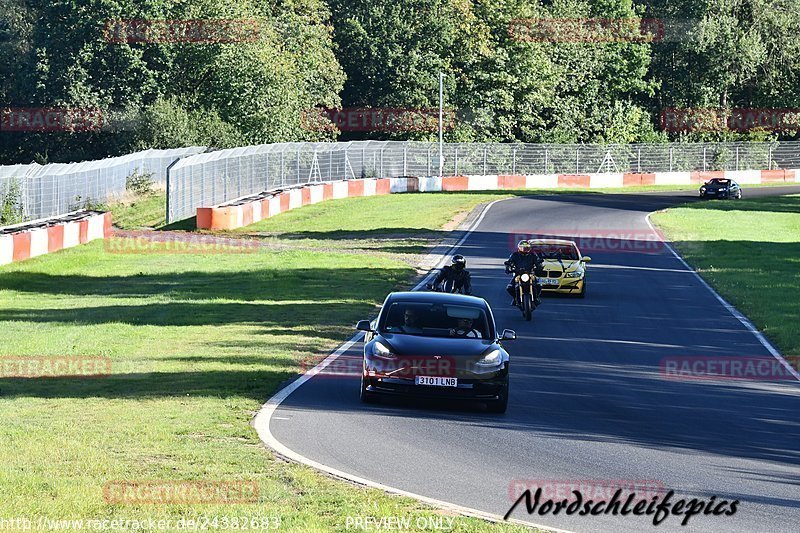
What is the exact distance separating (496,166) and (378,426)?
223ft

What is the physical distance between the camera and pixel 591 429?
46.0 ft

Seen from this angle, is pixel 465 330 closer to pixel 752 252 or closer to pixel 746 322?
pixel 746 322

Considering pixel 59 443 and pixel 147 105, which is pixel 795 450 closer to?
pixel 59 443

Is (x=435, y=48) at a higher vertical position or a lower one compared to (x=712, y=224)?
higher

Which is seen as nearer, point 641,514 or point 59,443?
point 641,514

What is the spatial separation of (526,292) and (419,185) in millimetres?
47115

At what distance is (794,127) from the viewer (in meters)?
105

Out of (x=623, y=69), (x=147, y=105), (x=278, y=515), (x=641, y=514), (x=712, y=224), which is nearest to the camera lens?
(x=278, y=515)

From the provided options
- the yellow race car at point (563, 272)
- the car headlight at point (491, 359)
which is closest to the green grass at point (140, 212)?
the yellow race car at point (563, 272)

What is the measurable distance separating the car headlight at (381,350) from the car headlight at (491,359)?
3.53ft

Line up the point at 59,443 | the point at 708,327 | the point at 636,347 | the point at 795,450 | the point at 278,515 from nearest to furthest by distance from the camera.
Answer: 1. the point at 278,515
2. the point at 59,443
3. the point at 795,450
4. the point at 636,347
5. the point at 708,327

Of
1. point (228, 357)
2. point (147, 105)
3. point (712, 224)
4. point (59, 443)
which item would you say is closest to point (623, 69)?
point (147, 105)

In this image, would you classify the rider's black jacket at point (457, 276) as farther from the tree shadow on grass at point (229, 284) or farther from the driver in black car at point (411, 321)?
the driver in black car at point (411, 321)

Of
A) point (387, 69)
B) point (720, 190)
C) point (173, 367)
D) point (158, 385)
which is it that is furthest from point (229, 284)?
point (387, 69)
